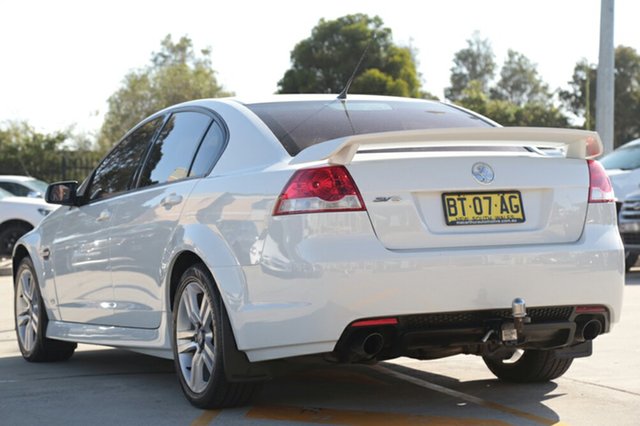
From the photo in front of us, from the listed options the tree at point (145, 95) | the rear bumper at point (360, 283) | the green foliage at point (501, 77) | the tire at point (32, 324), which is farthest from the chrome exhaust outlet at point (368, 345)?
the green foliage at point (501, 77)

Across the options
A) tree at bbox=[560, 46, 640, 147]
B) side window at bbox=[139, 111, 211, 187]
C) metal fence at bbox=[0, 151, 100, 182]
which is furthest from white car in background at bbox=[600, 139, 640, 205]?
tree at bbox=[560, 46, 640, 147]

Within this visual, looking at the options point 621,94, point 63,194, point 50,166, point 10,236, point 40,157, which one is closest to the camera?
point 63,194

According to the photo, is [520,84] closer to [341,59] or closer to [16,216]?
[341,59]

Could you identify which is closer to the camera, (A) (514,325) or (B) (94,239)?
(A) (514,325)

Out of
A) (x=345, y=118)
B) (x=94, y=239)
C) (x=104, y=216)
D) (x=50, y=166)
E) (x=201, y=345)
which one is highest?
(x=345, y=118)

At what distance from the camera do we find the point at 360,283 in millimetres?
5121

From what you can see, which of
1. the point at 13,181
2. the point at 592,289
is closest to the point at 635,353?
the point at 592,289

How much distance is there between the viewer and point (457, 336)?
5367 millimetres

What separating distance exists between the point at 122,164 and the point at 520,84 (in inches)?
4738

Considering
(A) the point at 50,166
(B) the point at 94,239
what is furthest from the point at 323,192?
(A) the point at 50,166

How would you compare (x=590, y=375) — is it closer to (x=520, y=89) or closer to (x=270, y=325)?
(x=270, y=325)

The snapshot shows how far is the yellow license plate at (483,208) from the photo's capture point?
5.34m

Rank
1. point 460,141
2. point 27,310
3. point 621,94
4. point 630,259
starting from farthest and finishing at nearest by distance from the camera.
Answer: point 621,94, point 630,259, point 27,310, point 460,141

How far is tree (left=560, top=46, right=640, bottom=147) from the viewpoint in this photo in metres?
80.8
